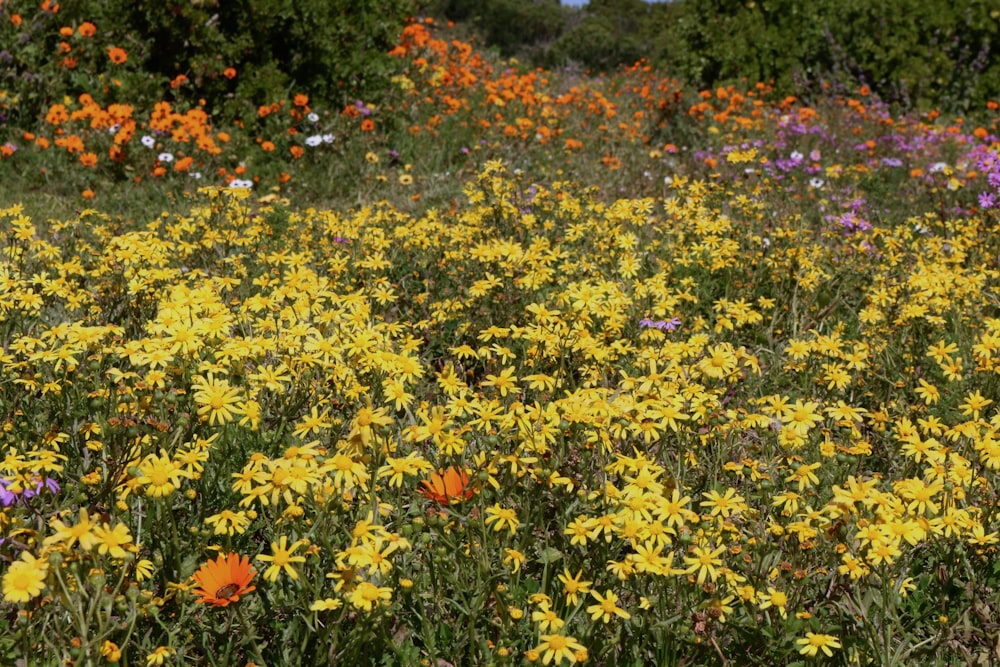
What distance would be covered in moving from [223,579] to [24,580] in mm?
468

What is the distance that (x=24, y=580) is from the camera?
1.70 m

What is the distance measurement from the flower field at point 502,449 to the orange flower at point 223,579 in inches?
0.4

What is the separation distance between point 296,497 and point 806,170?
6762mm

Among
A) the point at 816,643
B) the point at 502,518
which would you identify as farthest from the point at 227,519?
the point at 816,643

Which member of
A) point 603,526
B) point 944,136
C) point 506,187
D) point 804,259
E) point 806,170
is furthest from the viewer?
point 944,136

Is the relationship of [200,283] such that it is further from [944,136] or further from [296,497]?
[944,136]

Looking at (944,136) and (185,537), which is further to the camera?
(944,136)

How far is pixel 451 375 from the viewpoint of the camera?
101 inches

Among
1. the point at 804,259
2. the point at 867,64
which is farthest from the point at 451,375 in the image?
the point at 867,64

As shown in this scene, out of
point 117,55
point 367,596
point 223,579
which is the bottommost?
point 223,579

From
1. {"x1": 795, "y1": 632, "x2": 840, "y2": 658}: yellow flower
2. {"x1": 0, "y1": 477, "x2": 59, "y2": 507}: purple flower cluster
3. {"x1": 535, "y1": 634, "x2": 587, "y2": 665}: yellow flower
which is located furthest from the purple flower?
{"x1": 795, "y1": 632, "x2": 840, "y2": 658}: yellow flower

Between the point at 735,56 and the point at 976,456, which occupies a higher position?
the point at 735,56

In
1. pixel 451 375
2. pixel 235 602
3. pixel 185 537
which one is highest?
pixel 451 375

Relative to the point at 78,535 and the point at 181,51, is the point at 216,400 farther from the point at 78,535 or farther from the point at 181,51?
the point at 181,51
